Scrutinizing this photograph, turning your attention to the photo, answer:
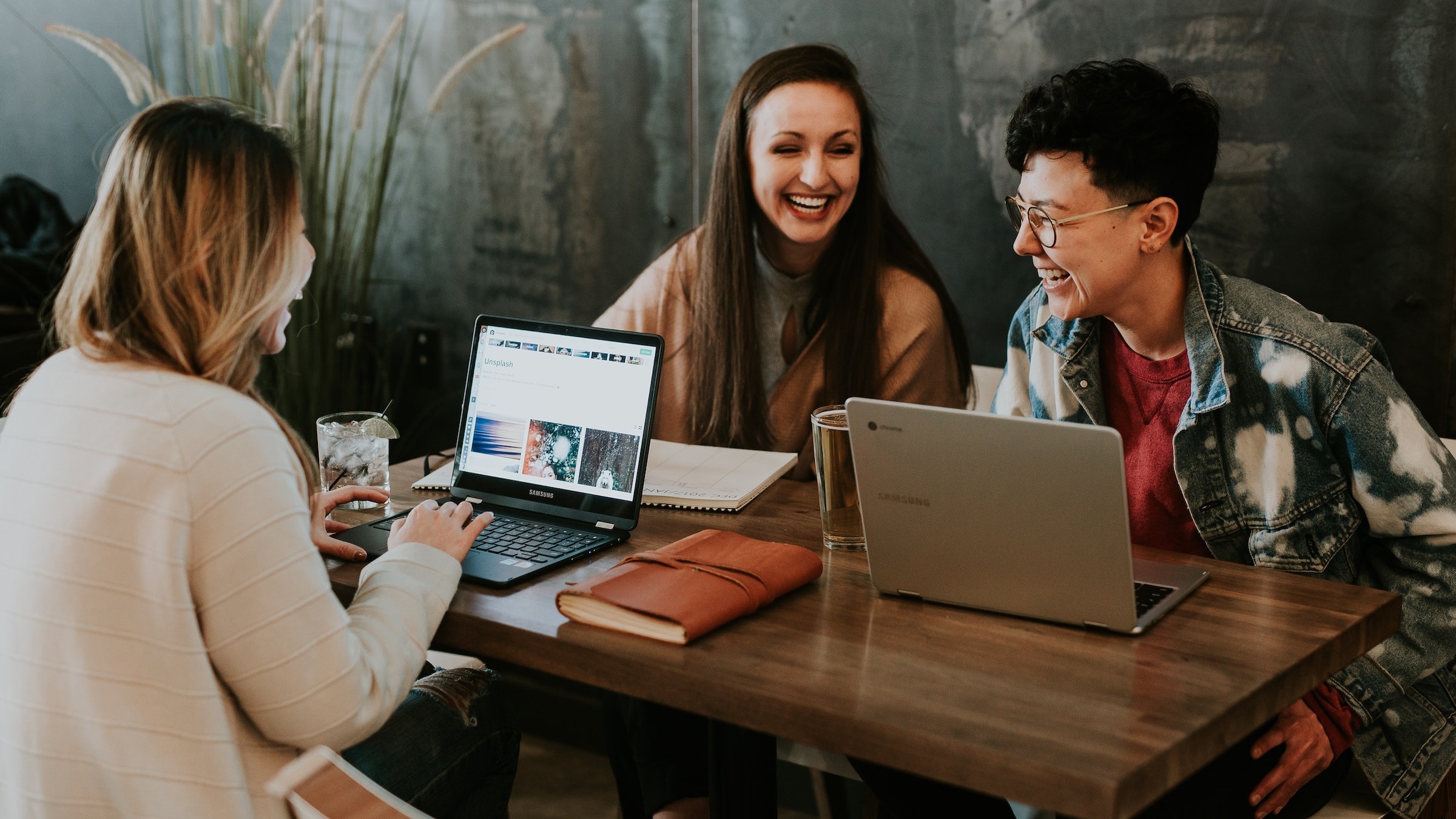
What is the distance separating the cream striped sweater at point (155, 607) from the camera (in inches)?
43.8

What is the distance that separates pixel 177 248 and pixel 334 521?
56 cm

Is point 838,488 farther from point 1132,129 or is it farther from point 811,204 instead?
point 811,204

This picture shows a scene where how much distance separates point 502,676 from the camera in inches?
121

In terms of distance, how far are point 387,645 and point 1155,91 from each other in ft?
3.90

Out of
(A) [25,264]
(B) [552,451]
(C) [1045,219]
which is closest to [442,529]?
(B) [552,451]

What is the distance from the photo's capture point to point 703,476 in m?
1.82

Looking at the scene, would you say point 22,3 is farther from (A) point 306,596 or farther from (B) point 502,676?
(A) point 306,596

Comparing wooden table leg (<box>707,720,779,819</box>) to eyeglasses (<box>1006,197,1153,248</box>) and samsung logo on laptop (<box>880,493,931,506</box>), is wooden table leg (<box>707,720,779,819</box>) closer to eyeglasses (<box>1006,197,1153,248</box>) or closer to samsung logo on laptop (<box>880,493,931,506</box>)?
samsung logo on laptop (<box>880,493,931,506</box>)

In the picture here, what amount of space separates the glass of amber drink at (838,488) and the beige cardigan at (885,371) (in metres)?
0.64

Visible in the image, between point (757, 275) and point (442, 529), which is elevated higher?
point (757, 275)

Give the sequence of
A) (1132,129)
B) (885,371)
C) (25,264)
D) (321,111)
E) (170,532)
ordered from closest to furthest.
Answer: (170,532) → (1132,129) → (885,371) → (321,111) → (25,264)

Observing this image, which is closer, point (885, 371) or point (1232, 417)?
point (1232, 417)

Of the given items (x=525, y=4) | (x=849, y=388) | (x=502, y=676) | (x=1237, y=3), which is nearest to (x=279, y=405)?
(x=502, y=676)

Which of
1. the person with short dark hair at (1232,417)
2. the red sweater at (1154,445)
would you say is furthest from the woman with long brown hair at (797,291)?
the red sweater at (1154,445)
